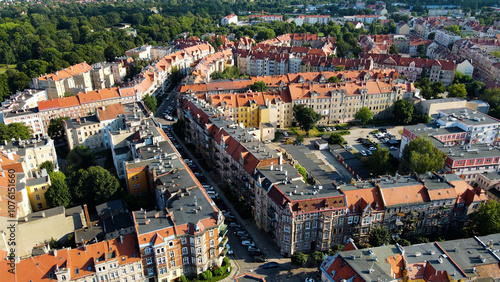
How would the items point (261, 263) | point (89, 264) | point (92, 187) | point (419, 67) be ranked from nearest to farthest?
point (89, 264) < point (261, 263) < point (92, 187) < point (419, 67)

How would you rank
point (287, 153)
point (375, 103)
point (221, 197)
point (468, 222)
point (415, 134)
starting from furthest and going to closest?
point (375, 103), point (287, 153), point (415, 134), point (221, 197), point (468, 222)

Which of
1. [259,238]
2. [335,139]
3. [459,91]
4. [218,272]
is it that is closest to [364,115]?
[335,139]

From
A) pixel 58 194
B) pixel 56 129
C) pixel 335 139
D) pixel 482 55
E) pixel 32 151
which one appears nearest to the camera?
pixel 58 194

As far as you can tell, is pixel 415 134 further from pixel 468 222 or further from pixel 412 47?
pixel 412 47

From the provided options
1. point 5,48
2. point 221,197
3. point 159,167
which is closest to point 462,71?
point 221,197

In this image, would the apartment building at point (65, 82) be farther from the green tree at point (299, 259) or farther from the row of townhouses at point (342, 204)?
the green tree at point (299, 259)

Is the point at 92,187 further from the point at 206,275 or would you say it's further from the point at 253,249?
the point at 253,249

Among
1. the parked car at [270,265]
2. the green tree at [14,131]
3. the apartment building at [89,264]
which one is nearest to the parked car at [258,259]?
the parked car at [270,265]
